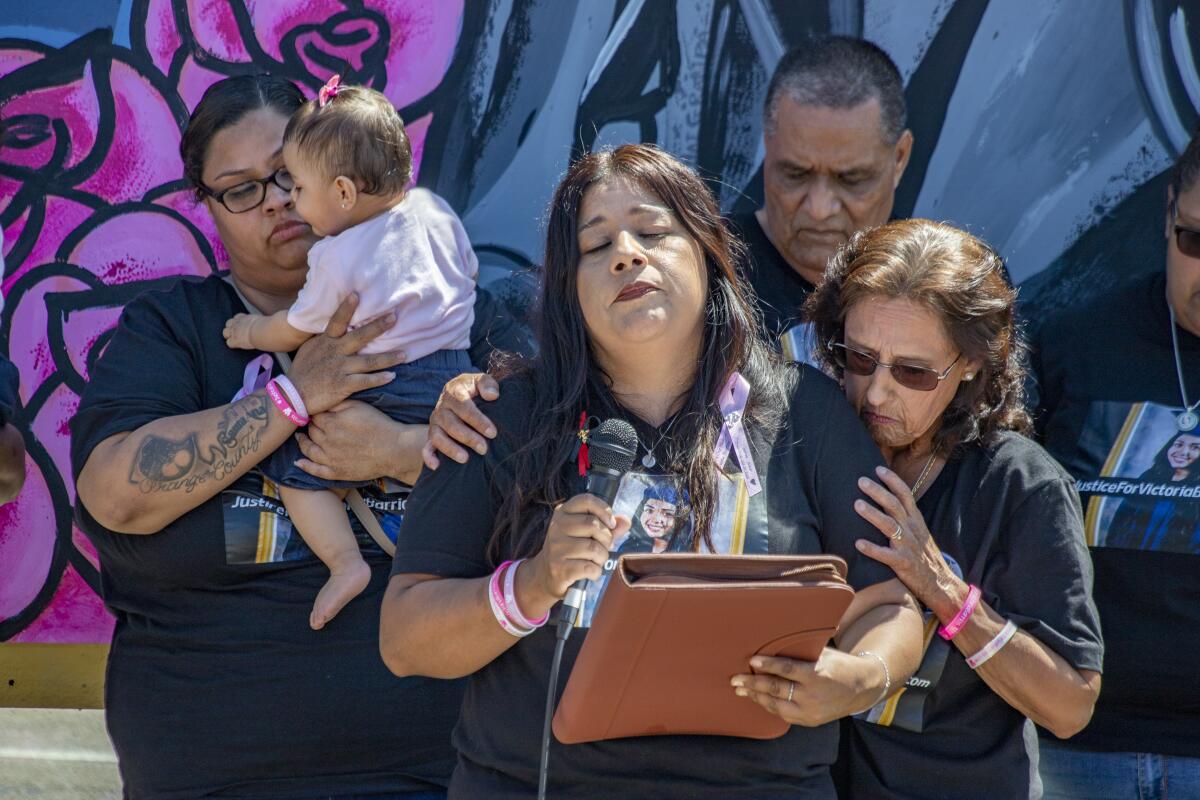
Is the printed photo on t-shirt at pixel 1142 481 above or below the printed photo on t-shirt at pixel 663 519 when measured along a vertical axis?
below

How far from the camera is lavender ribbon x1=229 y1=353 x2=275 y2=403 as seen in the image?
3388 millimetres

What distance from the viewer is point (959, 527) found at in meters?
2.77

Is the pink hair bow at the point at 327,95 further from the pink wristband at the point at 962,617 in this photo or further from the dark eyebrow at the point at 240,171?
the pink wristband at the point at 962,617

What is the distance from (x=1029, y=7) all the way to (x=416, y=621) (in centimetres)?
312

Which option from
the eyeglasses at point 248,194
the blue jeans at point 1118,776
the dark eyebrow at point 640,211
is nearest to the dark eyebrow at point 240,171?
the eyeglasses at point 248,194

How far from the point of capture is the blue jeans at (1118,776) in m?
3.14

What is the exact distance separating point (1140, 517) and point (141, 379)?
2456mm

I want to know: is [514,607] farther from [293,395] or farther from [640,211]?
[293,395]

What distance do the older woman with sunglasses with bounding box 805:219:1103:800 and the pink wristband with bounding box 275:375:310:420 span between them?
128 cm

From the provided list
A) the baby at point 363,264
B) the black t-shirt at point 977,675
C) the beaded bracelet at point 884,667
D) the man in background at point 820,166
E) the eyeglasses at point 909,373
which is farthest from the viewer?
the man in background at point 820,166

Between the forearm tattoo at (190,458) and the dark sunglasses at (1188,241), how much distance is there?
90.6 inches

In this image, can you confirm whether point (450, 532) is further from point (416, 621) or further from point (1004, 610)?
point (1004, 610)

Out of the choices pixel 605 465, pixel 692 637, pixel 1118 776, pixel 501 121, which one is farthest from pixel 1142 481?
pixel 501 121

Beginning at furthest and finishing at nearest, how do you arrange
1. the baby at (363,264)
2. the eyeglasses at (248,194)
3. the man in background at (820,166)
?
the man in background at (820,166) < the eyeglasses at (248,194) < the baby at (363,264)
